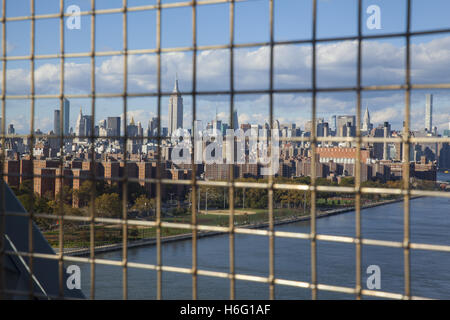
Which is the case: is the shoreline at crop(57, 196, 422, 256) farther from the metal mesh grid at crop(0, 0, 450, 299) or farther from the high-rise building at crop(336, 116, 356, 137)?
the metal mesh grid at crop(0, 0, 450, 299)

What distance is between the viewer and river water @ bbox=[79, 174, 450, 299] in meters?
6.73

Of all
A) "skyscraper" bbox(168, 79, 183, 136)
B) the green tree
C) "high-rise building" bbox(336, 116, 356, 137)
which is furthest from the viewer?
"high-rise building" bbox(336, 116, 356, 137)

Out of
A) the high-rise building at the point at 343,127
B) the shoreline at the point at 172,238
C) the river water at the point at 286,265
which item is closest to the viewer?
the river water at the point at 286,265

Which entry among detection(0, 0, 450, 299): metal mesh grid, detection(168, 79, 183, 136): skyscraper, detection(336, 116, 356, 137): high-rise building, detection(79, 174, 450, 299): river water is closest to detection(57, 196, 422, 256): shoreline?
detection(79, 174, 450, 299): river water

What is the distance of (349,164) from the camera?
55.5ft

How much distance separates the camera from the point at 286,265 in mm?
7898

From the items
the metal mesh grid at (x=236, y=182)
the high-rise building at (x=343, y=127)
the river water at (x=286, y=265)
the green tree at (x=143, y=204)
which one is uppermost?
the high-rise building at (x=343, y=127)

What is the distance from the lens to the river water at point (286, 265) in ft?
22.1

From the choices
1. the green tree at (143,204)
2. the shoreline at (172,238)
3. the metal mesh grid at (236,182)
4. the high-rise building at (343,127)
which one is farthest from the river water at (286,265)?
the metal mesh grid at (236,182)

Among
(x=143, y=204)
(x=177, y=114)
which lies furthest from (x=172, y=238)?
(x=177, y=114)

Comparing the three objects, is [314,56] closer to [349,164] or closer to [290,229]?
[290,229]

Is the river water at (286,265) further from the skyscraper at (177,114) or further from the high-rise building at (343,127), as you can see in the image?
the skyscraper at (177,114)

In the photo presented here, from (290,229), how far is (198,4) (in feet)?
35.4
